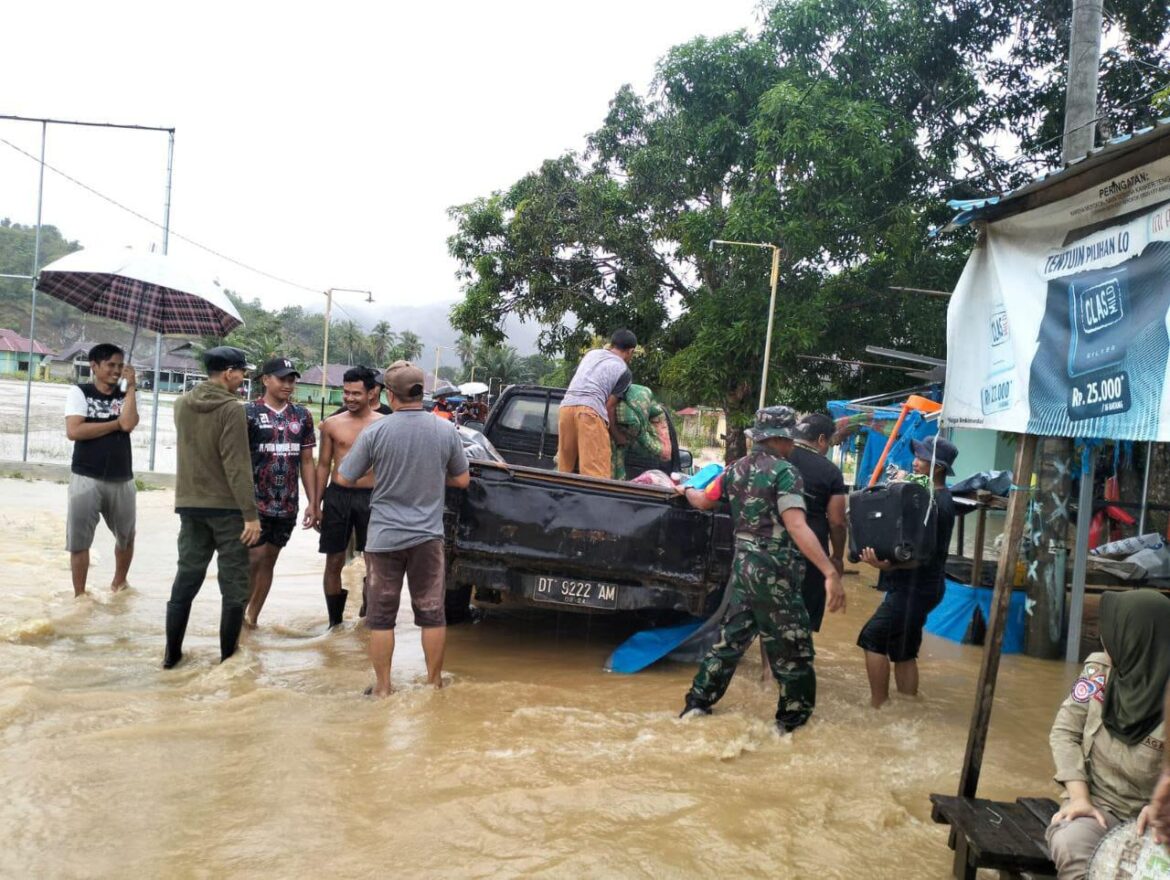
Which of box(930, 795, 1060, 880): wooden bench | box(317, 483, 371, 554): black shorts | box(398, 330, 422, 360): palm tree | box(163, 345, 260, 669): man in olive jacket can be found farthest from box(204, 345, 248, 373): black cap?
box(398, 330, 422, 360): palm tree

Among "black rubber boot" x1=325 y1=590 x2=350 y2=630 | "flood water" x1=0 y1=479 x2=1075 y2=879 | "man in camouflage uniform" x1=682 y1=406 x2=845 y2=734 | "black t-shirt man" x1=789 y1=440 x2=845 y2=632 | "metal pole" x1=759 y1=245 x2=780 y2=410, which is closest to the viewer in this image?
"flood water" x1=0 y1=479 x2=1075 y2=879

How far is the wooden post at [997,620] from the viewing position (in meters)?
3.44

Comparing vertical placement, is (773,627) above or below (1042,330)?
below

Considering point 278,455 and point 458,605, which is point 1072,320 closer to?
point 458,605

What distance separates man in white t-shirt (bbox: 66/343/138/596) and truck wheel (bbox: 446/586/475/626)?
2.38 m

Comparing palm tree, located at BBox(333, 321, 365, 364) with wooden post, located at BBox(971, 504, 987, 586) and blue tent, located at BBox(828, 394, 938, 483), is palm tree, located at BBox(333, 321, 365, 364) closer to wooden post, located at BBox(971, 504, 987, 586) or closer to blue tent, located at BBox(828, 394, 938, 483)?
blue tent, located at BBox(828, 394, 938, 483)

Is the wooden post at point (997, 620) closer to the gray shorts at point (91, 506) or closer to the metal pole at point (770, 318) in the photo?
the gray shorts at point (91, 506)

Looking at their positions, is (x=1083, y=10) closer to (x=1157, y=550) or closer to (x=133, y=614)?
(x=1157, y=550)

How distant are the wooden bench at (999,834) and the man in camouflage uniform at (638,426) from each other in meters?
3.80

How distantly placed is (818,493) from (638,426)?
6.17ft

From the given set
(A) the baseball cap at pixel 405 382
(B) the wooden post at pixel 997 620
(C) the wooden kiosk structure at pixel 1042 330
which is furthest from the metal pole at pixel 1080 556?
(A) the baseball cap at pixel 405 382

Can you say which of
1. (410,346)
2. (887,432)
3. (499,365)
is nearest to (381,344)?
(410,346)

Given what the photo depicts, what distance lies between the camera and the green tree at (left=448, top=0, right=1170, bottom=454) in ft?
52.1

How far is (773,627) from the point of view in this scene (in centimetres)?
446
